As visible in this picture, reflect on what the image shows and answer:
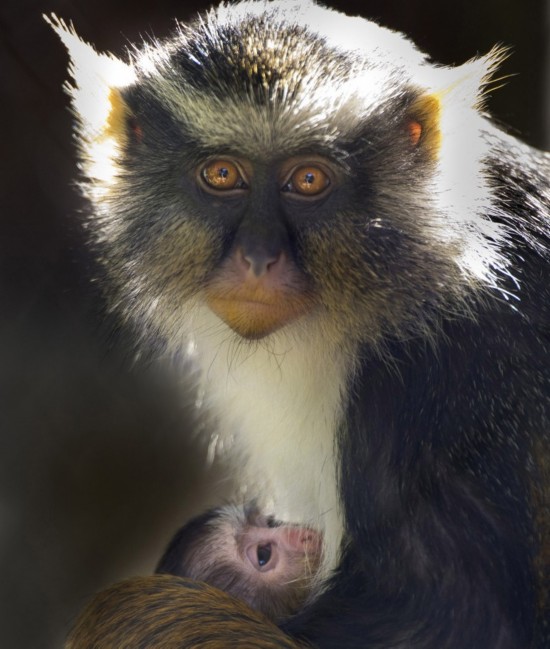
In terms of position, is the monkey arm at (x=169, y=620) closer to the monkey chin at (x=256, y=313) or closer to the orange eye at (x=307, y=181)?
the monkey chin at (x=256, y=313)

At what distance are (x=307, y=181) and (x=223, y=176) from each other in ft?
0.53

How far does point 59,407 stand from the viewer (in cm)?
226

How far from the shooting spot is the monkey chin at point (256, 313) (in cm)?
188

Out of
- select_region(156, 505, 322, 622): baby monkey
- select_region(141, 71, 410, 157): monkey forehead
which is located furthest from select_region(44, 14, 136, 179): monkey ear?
select_region(156, 505, 322, 622): baby monkey

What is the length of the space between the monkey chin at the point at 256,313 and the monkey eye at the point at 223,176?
8.1 inches

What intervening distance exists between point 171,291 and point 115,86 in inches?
16.9

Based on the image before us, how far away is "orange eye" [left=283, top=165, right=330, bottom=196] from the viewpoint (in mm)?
1857

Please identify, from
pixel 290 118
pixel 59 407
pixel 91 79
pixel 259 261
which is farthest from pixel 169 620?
pixel 91 79

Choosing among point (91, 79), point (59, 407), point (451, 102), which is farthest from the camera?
point (59, 407)

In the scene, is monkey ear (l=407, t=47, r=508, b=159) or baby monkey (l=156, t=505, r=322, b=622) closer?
monkey ear (l=407, t=47, r=508, b=159)

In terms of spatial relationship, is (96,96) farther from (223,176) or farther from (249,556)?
(249,556)

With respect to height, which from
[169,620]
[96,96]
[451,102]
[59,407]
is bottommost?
[169,620]

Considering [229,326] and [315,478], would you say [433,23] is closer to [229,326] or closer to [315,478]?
[229,326]

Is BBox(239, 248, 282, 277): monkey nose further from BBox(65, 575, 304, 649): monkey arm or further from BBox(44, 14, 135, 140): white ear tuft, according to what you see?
BBox(65, 575, 304, 649): monkey arm
